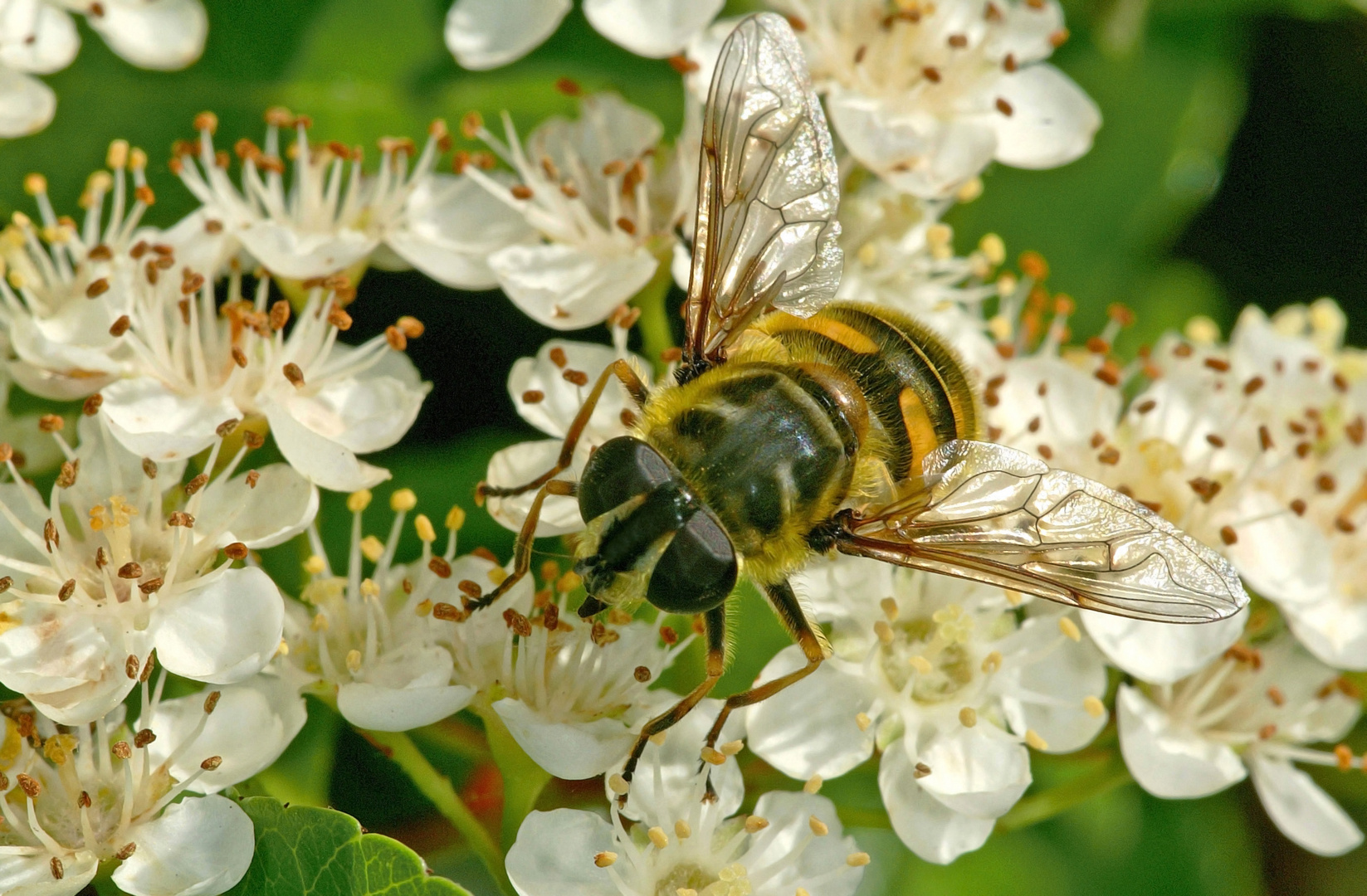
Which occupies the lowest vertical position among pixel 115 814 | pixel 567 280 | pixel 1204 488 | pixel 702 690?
pixel 115 814

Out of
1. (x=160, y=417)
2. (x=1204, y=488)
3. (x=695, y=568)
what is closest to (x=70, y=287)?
(x=160, y=417)

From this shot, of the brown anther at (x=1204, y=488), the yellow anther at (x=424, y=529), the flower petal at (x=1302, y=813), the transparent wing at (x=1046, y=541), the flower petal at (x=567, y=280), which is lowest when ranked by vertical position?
the flower petal at (x=1302, y=813)

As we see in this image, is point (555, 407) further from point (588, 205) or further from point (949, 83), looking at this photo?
point (949, 83)

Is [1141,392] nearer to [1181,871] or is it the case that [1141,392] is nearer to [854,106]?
[854,106]

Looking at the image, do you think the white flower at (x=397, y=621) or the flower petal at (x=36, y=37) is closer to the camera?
the white flower at (x=397, y=621)

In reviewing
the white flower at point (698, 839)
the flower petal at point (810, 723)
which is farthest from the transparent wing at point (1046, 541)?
the white flower at point (698, 839)

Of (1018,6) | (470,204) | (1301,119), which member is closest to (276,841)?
(470,204)

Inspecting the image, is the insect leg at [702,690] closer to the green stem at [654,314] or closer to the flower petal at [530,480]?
the flower petal at [530,480]
